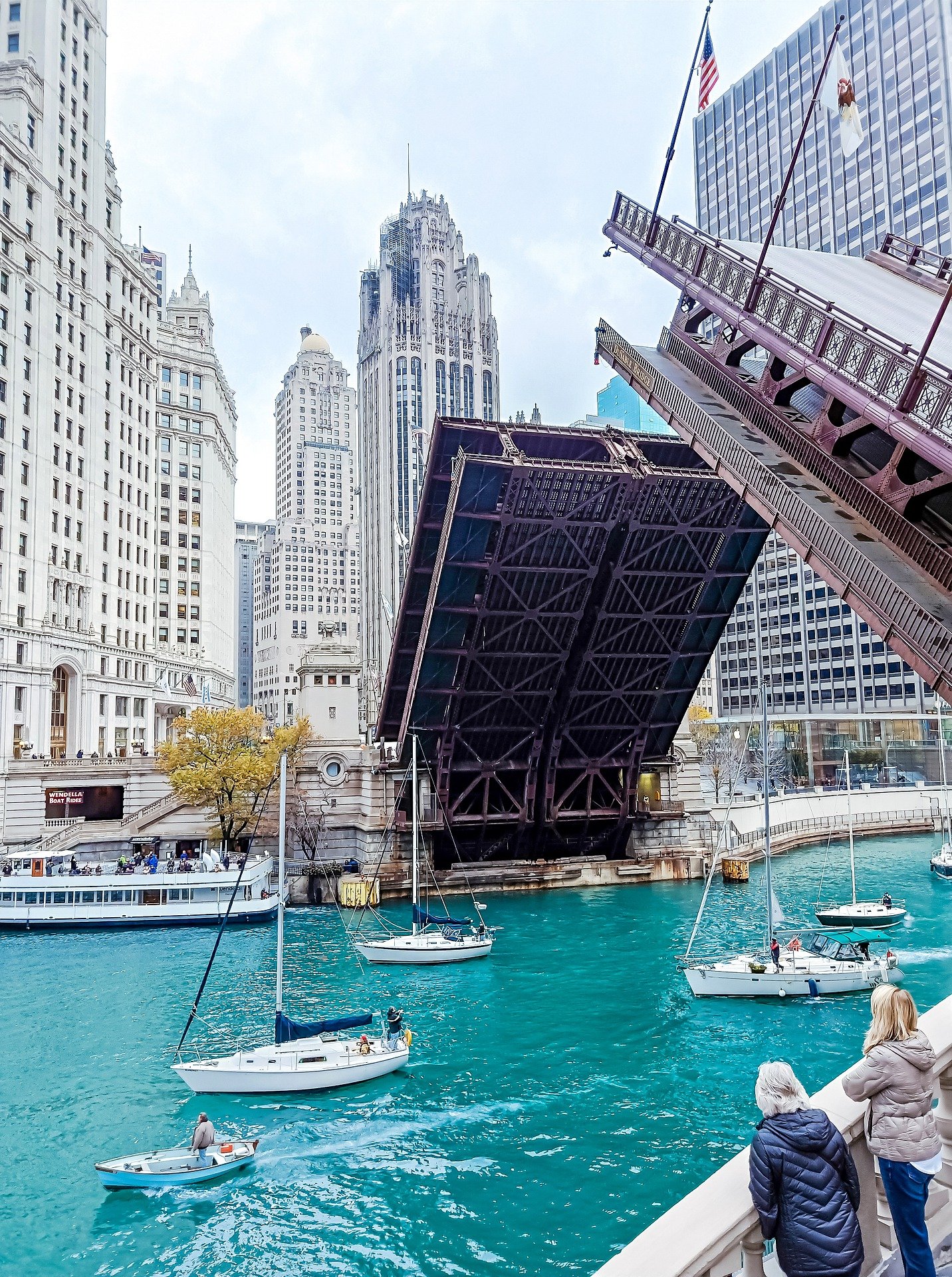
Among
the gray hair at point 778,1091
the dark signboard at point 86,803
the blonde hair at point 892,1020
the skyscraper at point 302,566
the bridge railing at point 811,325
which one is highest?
the skyscraper at point 302,566

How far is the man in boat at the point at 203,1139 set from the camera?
1834 cm

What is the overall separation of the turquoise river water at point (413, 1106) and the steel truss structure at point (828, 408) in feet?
37.9

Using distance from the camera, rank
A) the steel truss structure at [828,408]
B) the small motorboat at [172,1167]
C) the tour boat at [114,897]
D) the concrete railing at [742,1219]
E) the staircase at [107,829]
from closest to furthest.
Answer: the concrete railing at [742,1219]
the steel truss structure at [828,408]
the small motorboat at [172,1167]
the tour boat at [114,897]
the staircase at [107,829]

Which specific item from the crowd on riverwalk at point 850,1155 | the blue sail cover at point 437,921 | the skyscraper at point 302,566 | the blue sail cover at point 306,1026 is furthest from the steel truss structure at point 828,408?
the skyscraper at point 302,566

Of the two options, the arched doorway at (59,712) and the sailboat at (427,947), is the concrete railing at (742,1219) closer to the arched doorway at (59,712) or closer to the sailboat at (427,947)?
the sailboat at (427,947)

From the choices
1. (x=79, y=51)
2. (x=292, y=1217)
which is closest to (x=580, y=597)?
(x=292, y=1217)

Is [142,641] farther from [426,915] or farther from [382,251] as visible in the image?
[382,251]

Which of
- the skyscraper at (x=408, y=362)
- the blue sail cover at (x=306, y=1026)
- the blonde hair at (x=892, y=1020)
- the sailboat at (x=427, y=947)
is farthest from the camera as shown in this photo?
the skyscraper at (x=408, y=362)

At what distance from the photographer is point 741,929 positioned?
39.7 m

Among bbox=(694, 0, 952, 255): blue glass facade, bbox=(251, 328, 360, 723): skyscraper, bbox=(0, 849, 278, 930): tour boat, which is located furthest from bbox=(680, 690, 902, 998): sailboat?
bbox=(251, 328, 360, 723): skyscraper

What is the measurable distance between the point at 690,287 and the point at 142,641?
64.6 metres

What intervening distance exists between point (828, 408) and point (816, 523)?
81.4 inches

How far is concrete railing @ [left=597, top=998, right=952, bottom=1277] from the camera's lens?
15.3ft

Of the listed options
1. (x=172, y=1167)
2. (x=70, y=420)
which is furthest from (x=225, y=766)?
(x=172, y=1167)
